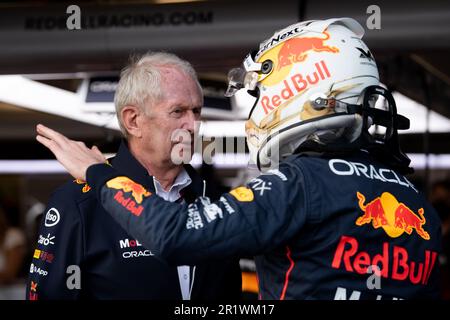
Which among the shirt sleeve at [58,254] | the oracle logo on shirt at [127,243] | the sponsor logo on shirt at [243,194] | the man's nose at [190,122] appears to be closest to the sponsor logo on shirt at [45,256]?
the shirt sleeve at [58,254]

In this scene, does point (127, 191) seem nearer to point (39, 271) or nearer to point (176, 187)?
point (39, 271)

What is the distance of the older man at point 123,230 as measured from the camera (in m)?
2.28

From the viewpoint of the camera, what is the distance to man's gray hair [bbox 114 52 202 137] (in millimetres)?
2459

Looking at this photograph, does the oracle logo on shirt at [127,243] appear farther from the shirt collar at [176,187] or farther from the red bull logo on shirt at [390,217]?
the red bull logo on shirt at [390,217]

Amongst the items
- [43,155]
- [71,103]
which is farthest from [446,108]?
[43,155]

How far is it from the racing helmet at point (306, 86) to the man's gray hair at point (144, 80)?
543mm

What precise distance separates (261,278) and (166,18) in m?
2.56

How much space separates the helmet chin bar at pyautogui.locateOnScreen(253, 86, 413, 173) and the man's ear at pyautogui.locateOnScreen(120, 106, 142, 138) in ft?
2.17

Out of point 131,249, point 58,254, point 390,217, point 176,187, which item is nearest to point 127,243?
point 131,249

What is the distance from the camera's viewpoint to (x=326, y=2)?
389 centimetres

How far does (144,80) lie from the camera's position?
2467mm

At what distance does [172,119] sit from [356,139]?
0.80m

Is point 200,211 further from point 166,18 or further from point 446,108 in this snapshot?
point 446,108

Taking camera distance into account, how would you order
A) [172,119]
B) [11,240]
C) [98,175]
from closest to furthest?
[98,175]
[172,119]
[11,240]
